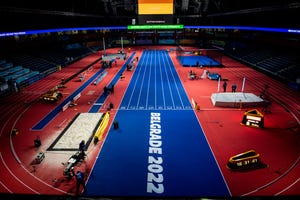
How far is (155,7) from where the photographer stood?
1105 inches

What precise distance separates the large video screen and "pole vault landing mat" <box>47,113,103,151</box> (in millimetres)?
16845

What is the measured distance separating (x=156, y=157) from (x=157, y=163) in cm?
57

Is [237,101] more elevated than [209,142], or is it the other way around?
[237,101]

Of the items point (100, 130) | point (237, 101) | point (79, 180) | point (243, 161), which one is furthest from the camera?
point (237, 101)

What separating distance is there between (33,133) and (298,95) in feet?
83.6

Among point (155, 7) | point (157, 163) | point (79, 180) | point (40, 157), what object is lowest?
point (157, 163)

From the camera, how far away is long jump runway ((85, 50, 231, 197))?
9.98 m

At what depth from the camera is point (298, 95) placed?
883 inches

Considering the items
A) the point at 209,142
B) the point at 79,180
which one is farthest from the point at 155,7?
the point at 79,180

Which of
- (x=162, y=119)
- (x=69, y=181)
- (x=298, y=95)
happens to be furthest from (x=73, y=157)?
(x=298, y=95)

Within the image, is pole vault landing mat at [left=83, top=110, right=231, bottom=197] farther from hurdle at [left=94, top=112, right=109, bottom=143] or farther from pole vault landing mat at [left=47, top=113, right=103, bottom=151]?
pole vault landing mat at [left=47, top=113, right=103, bottom=151]

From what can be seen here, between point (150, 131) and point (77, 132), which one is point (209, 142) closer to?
point (150, 131)

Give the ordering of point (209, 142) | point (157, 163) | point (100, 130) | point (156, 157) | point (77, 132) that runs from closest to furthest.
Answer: point (157, 163)
point (156, 157)
point (209, 142)
point (100, 130)
point (77, 132)

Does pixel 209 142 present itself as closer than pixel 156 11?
Yes
